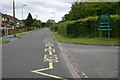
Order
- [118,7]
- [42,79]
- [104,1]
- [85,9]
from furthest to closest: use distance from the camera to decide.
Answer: [85,9] → [104,1] → [118,7] → [42,79]

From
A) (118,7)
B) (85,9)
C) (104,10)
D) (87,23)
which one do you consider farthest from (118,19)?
(85,9)

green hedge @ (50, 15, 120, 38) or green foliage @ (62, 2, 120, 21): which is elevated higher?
green foliage @ (62, 2, 120, 21)

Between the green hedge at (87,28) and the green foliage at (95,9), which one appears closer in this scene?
the green hedge at (87,28)

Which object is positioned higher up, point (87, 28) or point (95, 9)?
point (95, 9)

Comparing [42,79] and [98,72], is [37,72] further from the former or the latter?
[98,72]

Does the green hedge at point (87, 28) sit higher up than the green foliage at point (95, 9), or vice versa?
the green foliage at point (95, 9)

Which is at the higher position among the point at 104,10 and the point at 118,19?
the point at 104,10

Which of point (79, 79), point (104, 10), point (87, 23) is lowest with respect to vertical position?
point (79, 79)

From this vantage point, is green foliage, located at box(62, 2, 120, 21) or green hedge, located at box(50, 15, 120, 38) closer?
green hedge, located at box(50, 15, 120, 38)

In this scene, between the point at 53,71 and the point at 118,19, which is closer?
the point at 53,71

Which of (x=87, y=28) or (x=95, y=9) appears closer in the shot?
(x=87, y=28)

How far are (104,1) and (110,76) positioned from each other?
1319 inches

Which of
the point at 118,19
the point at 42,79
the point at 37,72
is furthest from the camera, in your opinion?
the point at 118,19

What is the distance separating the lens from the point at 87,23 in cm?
2675
